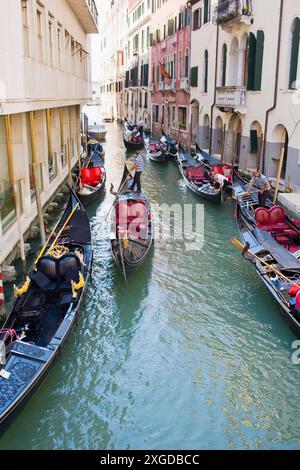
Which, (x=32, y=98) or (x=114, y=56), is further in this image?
(x=114, y=56)

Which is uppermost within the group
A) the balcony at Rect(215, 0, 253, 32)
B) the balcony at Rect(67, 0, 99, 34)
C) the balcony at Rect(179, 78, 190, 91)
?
the balcony at Rect(67, 0, 99, 34)

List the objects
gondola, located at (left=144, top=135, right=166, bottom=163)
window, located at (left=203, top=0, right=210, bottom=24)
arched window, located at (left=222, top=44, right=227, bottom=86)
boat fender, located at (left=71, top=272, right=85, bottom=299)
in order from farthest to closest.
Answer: gondola, located at (left=144, top=135, right=166, bottom=163) → window, located at (left=203, top=0, right=210, bottom=24) → arched window, located at (left=222, top=44, right=227, bottom=86) → boat fender, located at (left=71, top=272, right=85, bottom=299)

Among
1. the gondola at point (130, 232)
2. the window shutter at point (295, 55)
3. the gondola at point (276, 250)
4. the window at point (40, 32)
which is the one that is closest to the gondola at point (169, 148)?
the window shutter at point (295, 55)

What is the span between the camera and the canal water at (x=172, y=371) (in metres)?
3.90

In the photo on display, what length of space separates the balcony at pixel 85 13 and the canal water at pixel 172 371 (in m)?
8.71

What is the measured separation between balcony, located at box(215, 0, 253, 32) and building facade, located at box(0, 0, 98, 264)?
3.66 m

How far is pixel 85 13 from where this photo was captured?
46.5ft

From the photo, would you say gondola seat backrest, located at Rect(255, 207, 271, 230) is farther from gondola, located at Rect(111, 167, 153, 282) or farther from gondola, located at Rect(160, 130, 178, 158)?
gondola, located at Rect(160, 130, 178, 158)

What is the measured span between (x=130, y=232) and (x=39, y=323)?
2.84m

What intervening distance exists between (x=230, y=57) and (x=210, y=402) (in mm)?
11644

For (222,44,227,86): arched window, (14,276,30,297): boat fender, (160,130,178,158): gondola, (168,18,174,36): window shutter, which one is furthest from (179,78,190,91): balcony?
(14,276,30,297): boat fender

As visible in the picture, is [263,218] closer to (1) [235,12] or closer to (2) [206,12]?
(1) [235,12]

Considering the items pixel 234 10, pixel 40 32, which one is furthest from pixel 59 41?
pixel 234 10

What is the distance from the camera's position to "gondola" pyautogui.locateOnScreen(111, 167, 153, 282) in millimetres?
6410
